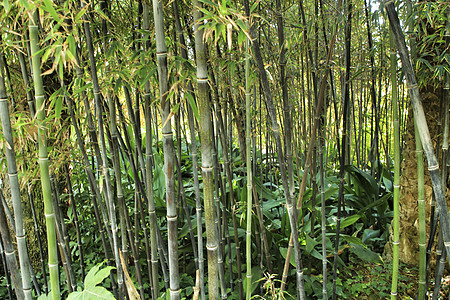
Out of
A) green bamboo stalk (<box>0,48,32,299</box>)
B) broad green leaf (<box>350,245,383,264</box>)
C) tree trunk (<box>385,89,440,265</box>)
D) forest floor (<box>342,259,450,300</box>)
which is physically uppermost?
green bamboo stalk (<box>0,48,32,299</box>)

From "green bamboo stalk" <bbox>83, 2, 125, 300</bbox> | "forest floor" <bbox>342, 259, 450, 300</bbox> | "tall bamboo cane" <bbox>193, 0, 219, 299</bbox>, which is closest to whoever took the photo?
"tall bamboo cane" <bbox>193, 0, 219, 299</bbox>

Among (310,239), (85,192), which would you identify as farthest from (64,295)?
(310,239)

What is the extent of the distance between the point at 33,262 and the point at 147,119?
176 cm

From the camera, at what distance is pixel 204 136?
34.3 inches

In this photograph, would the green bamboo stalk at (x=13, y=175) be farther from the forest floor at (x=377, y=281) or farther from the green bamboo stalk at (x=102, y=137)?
the forest floor at (x=377, y=281)

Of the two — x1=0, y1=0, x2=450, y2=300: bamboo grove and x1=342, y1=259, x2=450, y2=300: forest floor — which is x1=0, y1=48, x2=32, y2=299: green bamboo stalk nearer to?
x1=0, y1=0, x2=450, y2=300: bamboo grove

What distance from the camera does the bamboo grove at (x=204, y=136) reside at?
0.95m

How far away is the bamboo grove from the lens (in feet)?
3.13

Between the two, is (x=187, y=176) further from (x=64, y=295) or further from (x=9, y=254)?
(x=9, y=254)

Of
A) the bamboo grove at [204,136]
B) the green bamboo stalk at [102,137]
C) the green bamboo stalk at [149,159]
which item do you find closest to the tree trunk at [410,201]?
the bamboo grove at [204,136]

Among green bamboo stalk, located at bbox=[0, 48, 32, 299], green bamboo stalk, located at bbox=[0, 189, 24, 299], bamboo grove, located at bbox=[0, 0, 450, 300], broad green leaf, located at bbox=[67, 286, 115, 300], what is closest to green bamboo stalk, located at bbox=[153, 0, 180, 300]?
bamboo grove, located at bbox=[0, 0, 450, 300]

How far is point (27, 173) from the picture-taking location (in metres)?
1.50

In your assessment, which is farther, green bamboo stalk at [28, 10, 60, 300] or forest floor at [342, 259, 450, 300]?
forest floor at [342, 259, 450, 300]

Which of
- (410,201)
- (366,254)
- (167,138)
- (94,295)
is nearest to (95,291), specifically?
(94,295)
